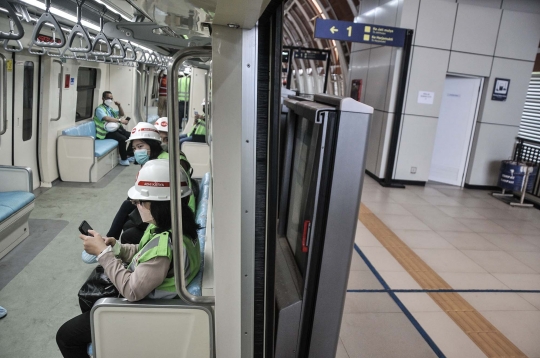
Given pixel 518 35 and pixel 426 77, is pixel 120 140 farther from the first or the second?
pixel 518 35

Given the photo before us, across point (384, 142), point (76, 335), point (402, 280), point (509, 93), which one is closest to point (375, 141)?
point (384, 142)

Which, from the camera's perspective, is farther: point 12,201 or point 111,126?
point 111,126

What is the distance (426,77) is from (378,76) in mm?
1095

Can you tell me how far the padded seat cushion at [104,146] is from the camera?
302 inches

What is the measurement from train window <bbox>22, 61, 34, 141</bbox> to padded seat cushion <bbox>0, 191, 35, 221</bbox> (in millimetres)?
2034

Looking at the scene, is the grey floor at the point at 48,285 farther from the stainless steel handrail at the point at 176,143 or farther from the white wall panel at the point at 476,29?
the white wall panel at the point at 476,29

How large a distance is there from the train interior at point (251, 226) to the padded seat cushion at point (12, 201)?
3 cm

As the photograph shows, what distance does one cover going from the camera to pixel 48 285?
151 inches

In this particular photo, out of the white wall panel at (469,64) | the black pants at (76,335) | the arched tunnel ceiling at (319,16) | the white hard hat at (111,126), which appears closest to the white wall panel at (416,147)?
the white wall panel at (469,64)

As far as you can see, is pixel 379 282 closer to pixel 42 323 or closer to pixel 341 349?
pixel 341 349

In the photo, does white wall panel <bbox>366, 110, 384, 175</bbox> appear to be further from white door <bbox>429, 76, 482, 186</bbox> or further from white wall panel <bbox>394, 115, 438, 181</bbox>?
white door <bbox>429, 76, 482, 186</bbox>

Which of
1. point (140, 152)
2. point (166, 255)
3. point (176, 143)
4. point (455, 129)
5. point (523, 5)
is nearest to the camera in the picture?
point (176, 143)

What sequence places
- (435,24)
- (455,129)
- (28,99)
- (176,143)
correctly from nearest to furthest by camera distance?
(176,143), (28,99), (435,24), (455,129)

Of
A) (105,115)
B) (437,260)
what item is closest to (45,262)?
(437,260)
